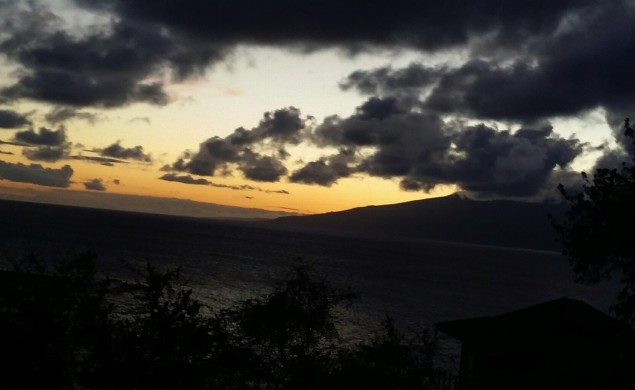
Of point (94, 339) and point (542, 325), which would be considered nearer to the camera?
point (94, 339)

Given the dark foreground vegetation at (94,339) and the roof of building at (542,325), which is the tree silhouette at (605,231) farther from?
the dark foreground vegetation at (94,339)

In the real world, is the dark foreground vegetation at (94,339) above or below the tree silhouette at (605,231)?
below

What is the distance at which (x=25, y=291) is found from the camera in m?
14.8

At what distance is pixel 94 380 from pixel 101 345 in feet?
2.95

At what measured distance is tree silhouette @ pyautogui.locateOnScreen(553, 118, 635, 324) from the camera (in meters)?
23.4

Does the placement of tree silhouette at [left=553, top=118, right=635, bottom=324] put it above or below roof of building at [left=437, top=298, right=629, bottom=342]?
above

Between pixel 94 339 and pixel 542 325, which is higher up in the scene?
pixel 542 325

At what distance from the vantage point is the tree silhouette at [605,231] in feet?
76.8

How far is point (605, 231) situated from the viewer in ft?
79.7

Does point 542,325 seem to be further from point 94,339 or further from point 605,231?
point 94,339

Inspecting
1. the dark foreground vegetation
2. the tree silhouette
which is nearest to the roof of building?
the tree silhouette

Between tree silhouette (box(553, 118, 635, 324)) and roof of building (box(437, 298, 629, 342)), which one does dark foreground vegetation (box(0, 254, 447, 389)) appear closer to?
roof of building (box(437, 298, 629, 342))

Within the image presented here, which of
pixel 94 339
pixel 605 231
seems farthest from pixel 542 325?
pixel 94 339

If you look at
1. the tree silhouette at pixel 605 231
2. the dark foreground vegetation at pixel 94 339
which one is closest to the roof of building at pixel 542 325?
the tree silhouette at pixel 605 231
